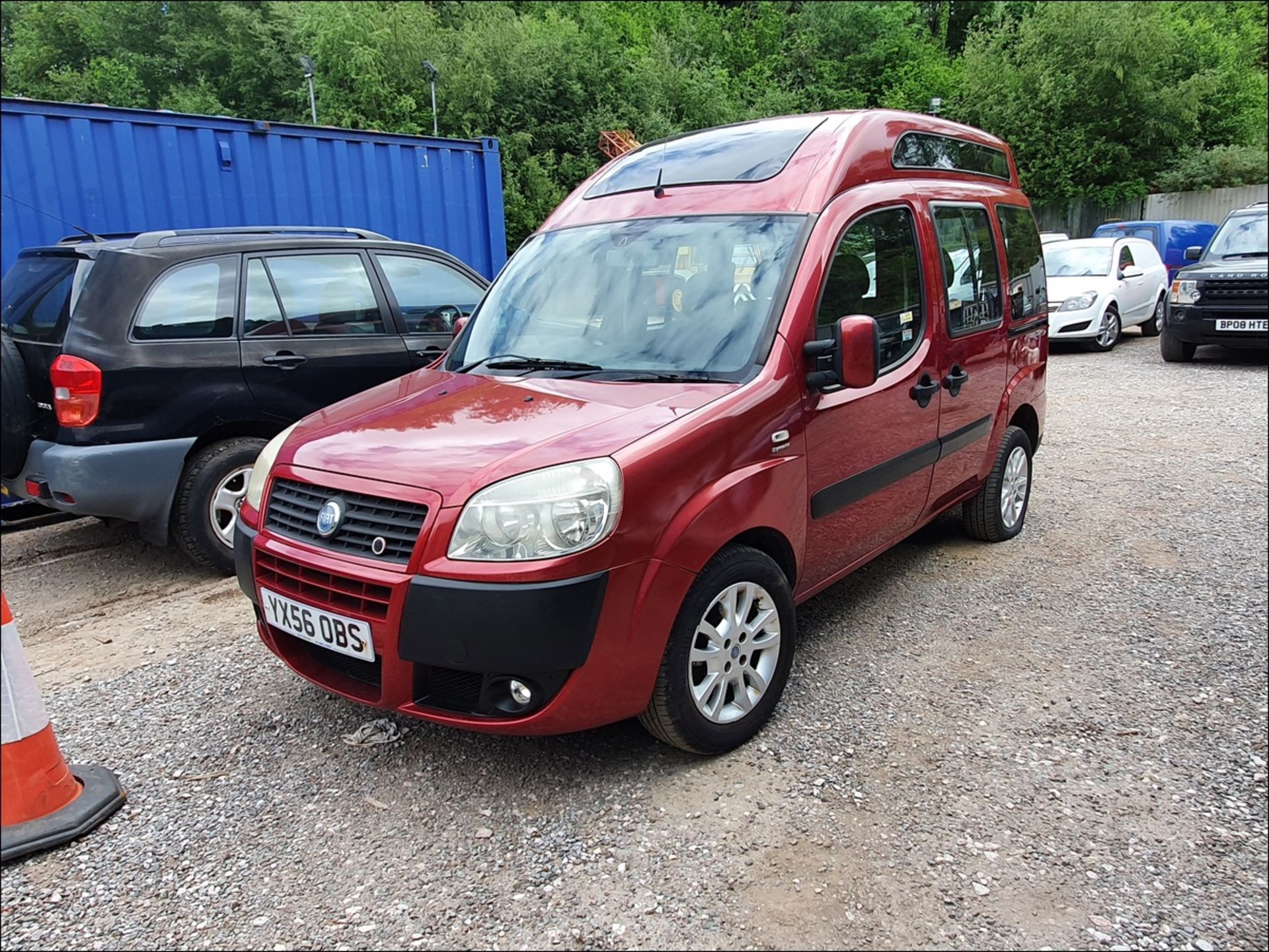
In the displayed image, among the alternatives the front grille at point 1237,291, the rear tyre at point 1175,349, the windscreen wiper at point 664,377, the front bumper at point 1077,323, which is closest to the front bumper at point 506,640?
the windscreen wiper at point 664,377

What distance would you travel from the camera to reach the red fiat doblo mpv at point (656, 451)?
2.66 m

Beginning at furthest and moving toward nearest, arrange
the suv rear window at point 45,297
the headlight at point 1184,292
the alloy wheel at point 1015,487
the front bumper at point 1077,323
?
the front bumper at point 1077,323 → the headlight at point 1184,292 → the alloy wheel at point 1015,487 → the suv rear window at point 45,297

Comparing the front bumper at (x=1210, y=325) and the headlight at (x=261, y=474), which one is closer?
the headlight at (x=261, y=474)

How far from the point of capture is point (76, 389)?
14.6ft

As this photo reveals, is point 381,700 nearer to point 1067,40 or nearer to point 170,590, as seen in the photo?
point 170,590

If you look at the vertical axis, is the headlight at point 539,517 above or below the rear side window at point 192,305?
below

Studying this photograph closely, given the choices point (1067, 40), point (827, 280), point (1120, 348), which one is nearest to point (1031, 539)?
point (827, 280)

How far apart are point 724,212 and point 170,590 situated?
3.50 meters

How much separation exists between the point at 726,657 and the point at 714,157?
2.21 metres

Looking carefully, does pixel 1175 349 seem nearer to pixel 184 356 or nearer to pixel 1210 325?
pixel 1210 325

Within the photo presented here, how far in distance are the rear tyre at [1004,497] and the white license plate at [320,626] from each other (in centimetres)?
365

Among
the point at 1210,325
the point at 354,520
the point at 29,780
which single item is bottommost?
the point at 29,780

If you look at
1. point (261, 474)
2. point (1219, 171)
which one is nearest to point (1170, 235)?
point (1219, 171)

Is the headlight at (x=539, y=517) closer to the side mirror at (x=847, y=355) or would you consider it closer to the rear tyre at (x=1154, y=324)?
the side mirror at (x=847, y=355)
